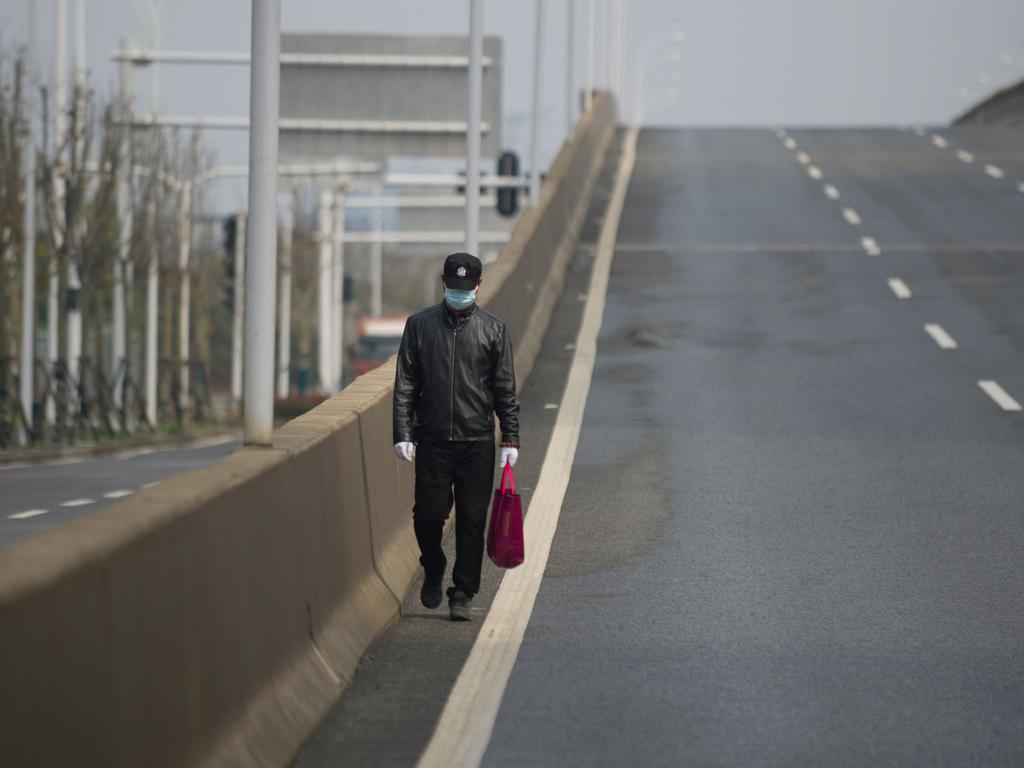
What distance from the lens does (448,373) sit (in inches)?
379

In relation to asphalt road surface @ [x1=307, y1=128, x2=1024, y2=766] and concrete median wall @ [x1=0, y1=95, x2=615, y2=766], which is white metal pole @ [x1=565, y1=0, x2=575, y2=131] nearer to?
asphalt road surface @ [x1=307, y1=128, x2=1024, y2=766]

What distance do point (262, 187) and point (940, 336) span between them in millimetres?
16387

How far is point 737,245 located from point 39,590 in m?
28.9

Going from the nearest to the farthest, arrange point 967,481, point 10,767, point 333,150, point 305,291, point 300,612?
1. point 10,767
2. point 300,612
3. point 967,481
4. point 333,150
5. point 305,291

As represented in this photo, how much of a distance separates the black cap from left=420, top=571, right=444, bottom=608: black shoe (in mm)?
1442

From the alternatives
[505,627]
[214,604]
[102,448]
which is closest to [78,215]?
[102,448]

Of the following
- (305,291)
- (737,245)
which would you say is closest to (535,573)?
(737,245)

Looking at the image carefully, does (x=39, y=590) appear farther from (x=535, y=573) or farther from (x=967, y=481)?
(x=967, y=481)

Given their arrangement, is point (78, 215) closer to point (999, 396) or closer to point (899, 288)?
point (899, 288)

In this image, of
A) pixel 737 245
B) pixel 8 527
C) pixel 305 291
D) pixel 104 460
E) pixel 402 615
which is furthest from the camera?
pixel 305 291

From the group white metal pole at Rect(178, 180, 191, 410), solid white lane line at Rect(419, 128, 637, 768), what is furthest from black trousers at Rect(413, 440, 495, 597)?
white metal pole at Rect(178, 180, 191, 410)

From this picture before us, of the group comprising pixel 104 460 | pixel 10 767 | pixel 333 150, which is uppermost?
pixel 333 150

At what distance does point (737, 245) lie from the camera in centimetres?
3312

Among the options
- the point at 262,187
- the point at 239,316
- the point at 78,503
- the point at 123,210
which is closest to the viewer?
the point at 262,187
